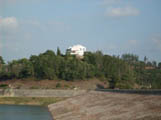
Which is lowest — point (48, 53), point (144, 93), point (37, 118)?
point (37, 118)

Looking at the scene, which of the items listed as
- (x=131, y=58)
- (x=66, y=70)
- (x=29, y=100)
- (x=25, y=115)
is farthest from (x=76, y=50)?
(x=25, y=115)

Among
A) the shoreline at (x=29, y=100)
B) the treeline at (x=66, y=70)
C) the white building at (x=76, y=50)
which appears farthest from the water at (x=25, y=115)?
the white building at (x=76, y=50)

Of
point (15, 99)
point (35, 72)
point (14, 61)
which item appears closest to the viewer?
point (15, 99)

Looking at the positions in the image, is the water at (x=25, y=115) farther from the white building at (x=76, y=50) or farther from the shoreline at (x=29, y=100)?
the white building at (x=76, y=50)

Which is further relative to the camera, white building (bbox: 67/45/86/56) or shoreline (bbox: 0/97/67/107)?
white building (bbox: 67/45/86/56)

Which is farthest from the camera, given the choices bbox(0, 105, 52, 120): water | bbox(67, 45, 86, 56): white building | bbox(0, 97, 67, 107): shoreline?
bbox(67, 45, 86, 56): white building

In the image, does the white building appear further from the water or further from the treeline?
the water

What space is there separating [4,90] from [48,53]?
36.7m

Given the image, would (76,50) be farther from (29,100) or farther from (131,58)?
(29,100)

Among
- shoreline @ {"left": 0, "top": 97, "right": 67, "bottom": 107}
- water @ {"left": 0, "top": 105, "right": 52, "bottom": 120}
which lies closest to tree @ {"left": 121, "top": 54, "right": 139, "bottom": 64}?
shoreline @ {"left": 0, "top": 97, "right": 67, "bottom": 107}

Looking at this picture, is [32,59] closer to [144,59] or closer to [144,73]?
[144,73]

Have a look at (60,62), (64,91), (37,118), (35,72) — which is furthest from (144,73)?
(37,118)

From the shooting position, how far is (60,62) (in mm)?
93250

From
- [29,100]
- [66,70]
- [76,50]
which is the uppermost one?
[76,50]
